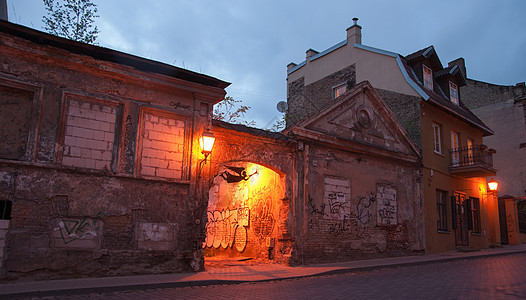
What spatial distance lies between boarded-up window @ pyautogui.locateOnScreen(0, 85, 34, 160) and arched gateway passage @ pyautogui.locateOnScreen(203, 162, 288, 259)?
16.8 feet

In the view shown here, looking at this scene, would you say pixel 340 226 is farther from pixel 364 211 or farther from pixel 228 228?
pixel 228 228

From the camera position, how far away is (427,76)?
19.0m

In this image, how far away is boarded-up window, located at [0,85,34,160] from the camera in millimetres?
8242

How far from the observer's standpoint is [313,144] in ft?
42.2

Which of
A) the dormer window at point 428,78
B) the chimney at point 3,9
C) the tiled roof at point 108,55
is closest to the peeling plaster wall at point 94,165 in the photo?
the tiled roof at point 108,55

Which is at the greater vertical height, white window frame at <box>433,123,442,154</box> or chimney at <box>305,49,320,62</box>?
Result: chimney at <box>305,49,320,62</box>

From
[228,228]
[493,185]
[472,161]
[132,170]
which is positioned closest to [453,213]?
[472,161]

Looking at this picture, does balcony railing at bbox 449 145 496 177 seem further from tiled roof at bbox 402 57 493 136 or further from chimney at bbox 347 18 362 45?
chimney at bbox 347 18 362 45

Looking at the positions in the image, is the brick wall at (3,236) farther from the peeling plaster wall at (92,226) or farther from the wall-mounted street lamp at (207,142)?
the wall-mounted street lamp at (207,142)

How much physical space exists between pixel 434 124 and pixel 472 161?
2.29 metres

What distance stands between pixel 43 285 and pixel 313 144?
27.2 ft

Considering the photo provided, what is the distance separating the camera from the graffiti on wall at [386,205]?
47.2ft

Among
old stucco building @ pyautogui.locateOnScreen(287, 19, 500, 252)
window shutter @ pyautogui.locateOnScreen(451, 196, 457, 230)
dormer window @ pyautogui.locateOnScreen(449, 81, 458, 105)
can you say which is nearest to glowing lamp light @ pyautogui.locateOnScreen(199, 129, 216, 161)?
old stucco building @ pyautogui.locateOnScreen(287, 19, 500, 252)

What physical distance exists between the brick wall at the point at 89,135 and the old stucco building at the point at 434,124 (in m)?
10.2
